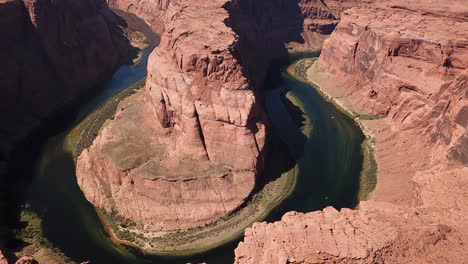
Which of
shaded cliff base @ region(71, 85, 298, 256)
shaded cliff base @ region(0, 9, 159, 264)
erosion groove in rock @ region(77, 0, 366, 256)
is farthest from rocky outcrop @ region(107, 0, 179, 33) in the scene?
shaded cliff base @ region(71, 85, 298, 256)

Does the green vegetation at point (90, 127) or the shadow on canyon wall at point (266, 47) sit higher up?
the shadow on canyon wall at point (266, 47)

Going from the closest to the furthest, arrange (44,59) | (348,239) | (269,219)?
(348,239), (269,219), (44,59)

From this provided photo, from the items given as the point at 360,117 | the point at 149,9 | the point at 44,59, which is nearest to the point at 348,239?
the point at 360,117

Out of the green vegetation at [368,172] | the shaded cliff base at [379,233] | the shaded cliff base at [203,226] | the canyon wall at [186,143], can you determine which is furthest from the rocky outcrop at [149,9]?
the shaded cliff base at [379,233]

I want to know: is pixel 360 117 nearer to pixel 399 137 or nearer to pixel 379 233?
pixel 399 137

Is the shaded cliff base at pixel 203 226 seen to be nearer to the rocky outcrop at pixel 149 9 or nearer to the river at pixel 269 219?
the river at pixel 269 219

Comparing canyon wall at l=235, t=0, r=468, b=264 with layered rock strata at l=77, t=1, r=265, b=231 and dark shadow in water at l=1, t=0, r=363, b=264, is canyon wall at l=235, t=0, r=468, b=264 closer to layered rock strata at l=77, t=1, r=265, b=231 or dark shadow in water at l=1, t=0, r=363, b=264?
dark shadow in water at l=1, t=0, r=363, b=264

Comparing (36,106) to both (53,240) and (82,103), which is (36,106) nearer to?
(82,103)
